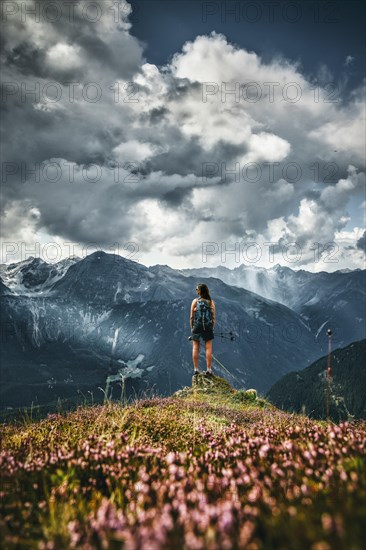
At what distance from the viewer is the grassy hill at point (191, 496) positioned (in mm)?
1624

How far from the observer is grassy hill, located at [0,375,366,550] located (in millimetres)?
1624

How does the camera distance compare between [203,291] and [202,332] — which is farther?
[203,291]

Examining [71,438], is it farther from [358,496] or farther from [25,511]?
[358,496]

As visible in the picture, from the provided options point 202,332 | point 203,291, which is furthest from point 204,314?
point 203,291

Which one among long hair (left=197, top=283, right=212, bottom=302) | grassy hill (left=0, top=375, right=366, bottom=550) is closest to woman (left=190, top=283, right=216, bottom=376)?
long hair (left=197, top=283, right=212, bottom=302)

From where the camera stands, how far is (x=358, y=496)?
200 cm

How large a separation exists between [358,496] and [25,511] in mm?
2296

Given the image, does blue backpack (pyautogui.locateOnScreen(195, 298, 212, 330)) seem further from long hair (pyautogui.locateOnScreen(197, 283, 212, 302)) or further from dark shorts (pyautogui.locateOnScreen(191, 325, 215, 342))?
long hair (pyautogui.locateOnScreen(197, 283, 212, 302))

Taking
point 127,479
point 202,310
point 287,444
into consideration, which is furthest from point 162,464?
point 202,310

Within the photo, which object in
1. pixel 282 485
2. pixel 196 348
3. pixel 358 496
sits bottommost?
pixel 196 348

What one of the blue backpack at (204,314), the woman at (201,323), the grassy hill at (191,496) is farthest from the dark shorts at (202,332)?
the grassy hill at (191,496)

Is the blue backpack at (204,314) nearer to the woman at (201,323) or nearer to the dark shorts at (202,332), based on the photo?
the woman at (201,323)

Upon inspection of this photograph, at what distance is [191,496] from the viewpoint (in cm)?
231

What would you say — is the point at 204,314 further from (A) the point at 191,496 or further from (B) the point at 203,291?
(A) the point at 191,496
